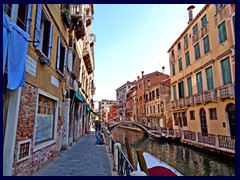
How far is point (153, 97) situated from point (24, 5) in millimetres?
24567

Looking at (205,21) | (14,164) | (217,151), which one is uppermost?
(205,21)

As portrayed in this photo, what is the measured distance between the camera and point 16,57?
3.21 m

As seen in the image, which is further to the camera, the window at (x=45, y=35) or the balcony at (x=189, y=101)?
the balcony at (x=189, y=101)

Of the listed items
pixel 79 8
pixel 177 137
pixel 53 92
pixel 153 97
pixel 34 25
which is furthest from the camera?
pixel 153 97

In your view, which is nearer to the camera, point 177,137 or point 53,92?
point 53,92

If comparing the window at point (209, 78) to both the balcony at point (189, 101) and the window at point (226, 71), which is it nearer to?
the window at point (226, 71)

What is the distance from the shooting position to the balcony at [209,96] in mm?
11734

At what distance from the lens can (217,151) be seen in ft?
33.3

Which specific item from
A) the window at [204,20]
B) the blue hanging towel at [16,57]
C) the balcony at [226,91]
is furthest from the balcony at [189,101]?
the blue hanging towel at [16,57]

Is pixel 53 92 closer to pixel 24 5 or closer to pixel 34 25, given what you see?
pixel 34 25

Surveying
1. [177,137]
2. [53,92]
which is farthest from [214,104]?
[53,92]

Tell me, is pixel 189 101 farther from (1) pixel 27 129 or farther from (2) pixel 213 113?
(1) pixel 27 129

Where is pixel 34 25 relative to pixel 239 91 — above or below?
above

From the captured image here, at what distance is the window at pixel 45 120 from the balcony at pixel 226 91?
9992mm
